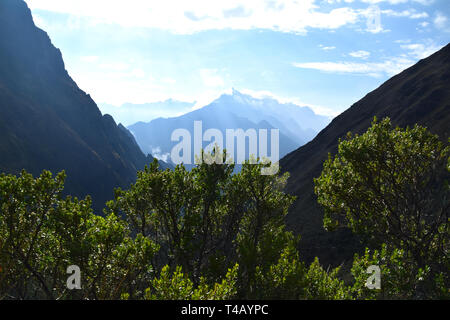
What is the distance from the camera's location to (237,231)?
28344 millimetres

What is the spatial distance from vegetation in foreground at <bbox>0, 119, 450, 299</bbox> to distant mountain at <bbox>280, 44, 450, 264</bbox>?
46743mm

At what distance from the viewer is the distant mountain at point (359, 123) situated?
74062mm

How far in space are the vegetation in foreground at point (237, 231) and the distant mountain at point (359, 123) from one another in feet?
153

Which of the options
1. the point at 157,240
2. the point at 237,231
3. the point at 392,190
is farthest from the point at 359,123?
the point at 157,240

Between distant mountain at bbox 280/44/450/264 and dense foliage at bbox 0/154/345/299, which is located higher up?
distant mountain at bbox 280/44/450/264

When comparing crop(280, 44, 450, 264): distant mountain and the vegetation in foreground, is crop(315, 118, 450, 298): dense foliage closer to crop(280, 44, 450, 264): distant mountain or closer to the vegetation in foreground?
the vegetation in foreground

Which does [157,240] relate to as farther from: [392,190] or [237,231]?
[392,190]

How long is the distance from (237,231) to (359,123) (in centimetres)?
15611

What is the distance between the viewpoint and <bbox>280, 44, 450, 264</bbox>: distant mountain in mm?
74062

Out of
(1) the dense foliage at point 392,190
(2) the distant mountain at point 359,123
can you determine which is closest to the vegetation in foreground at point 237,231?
(1) the dense foliage at point 392,190

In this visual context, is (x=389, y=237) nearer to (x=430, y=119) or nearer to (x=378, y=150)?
(x=378, y=150)

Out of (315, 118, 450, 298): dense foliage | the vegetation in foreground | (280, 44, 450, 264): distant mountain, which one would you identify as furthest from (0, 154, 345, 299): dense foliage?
(280, 44, 450, 264): distant mountain
